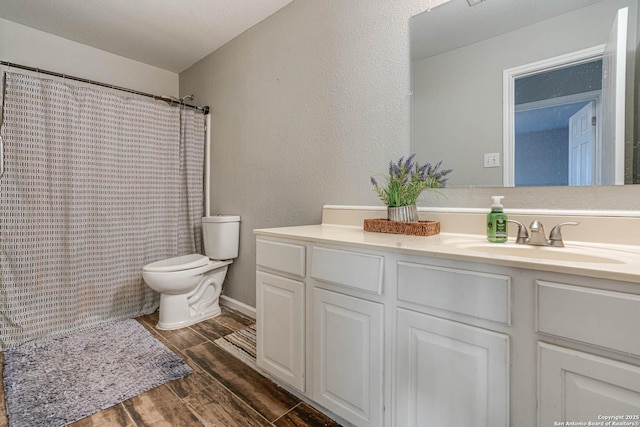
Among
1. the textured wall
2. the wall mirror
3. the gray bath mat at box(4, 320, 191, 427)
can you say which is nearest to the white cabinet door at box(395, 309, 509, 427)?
the wall mirror

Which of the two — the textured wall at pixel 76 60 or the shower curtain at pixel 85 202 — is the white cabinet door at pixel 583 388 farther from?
the textured wall at pixel 76 60

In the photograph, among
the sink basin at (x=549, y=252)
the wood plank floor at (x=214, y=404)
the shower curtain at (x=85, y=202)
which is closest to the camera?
the sink basin at (x=549, y=252)

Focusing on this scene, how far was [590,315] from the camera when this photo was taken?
69 cm

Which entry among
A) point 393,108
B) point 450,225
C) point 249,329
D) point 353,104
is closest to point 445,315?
point 450,225

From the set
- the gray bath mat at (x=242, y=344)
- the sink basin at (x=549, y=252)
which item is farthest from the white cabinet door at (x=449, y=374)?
the gray bath mat at (x=242, y=344)

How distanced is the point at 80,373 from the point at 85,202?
3.90 ft

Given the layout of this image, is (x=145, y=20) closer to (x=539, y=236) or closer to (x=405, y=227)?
(x=405, y=227)

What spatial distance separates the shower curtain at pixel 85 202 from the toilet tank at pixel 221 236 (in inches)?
15.2

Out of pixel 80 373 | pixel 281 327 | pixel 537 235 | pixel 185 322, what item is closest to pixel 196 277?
pixel 185 322

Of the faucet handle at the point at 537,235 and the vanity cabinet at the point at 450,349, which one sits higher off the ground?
the faucet handle at the point at 537,235

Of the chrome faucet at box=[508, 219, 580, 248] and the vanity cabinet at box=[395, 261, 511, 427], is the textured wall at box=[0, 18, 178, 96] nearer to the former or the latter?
the vanity cabinet at box=[395, 261, 511, 427]

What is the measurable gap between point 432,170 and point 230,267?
1.89m

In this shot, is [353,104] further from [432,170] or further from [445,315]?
[445,315]

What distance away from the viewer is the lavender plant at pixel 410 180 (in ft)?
4.67
